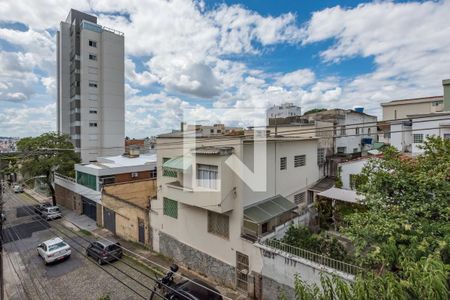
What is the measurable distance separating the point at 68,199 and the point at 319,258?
1138 inches

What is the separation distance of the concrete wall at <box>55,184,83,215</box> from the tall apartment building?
14557 millimetres

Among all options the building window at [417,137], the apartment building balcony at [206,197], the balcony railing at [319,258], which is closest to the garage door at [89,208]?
the apartment building balcony at [206,197]

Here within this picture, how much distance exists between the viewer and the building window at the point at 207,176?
11.3 m

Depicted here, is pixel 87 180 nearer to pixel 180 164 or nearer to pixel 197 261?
pixel 180 164

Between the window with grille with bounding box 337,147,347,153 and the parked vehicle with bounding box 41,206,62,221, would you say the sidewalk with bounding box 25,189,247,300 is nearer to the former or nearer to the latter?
the parked vehicle with bounding box 41,206,62,221

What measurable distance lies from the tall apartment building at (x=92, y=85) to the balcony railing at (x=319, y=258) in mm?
40510

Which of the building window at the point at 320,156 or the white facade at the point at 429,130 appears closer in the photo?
the white facade at the point at 429,130

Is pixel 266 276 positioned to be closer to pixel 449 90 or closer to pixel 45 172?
pixel 449 90

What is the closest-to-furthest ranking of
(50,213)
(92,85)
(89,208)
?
(89,208)
(50,213)
(92,85)

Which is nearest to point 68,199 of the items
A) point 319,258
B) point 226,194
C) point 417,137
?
point 226,194

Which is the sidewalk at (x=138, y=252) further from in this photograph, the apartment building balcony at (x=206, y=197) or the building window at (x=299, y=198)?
the building window at (x=299, y=198)

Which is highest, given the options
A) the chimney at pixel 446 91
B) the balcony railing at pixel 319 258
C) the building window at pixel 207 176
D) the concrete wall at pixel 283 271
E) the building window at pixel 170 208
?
the chimney at pixel 446 91

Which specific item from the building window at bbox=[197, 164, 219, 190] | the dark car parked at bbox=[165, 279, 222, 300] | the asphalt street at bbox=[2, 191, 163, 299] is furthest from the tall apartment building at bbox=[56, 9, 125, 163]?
the dark car parked at bbox=[165, 279, 222, 300]

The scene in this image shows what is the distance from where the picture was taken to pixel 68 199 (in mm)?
27500
